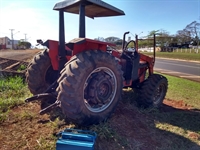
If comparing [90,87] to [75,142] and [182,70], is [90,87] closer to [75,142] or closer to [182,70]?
[75,142]

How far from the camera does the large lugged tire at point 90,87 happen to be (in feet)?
9.23

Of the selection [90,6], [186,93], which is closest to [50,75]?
[90,6]

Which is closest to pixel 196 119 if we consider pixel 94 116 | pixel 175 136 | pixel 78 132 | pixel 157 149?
pixel 175 136

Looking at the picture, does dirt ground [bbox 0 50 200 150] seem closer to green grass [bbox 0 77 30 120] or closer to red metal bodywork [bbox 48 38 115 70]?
green grass [bbox 0 77 30 120]

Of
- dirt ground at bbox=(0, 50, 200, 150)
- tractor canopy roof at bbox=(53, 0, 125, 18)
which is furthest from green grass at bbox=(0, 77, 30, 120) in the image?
tractor canopy roof at bbox=(53, 0, 125, 18)

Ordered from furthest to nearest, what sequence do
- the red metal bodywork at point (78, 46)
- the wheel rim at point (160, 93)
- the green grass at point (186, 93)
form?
1. the green grass at point (186, 93)
2. the wheel rim at point (160, 93)
3. the red metal bodywork at point (78, 46)

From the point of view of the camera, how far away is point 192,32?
54781mm

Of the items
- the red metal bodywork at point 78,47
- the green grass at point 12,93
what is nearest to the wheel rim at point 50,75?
the red metal bodywork at point 78,47

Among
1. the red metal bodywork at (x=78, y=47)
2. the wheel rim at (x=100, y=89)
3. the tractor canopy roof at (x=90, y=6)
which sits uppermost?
the tractor canopy roof at (x=90, y=6)

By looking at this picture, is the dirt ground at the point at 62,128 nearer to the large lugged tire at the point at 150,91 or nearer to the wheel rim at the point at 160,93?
the large lugged tire at the point at 150,91

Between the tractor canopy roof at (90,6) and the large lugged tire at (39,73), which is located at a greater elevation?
the tractor canopy roof at (90,6)

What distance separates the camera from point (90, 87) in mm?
3309

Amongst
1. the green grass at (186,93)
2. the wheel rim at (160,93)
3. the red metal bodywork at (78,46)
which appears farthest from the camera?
the green grass at (186,93)

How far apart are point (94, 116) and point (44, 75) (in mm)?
1555
